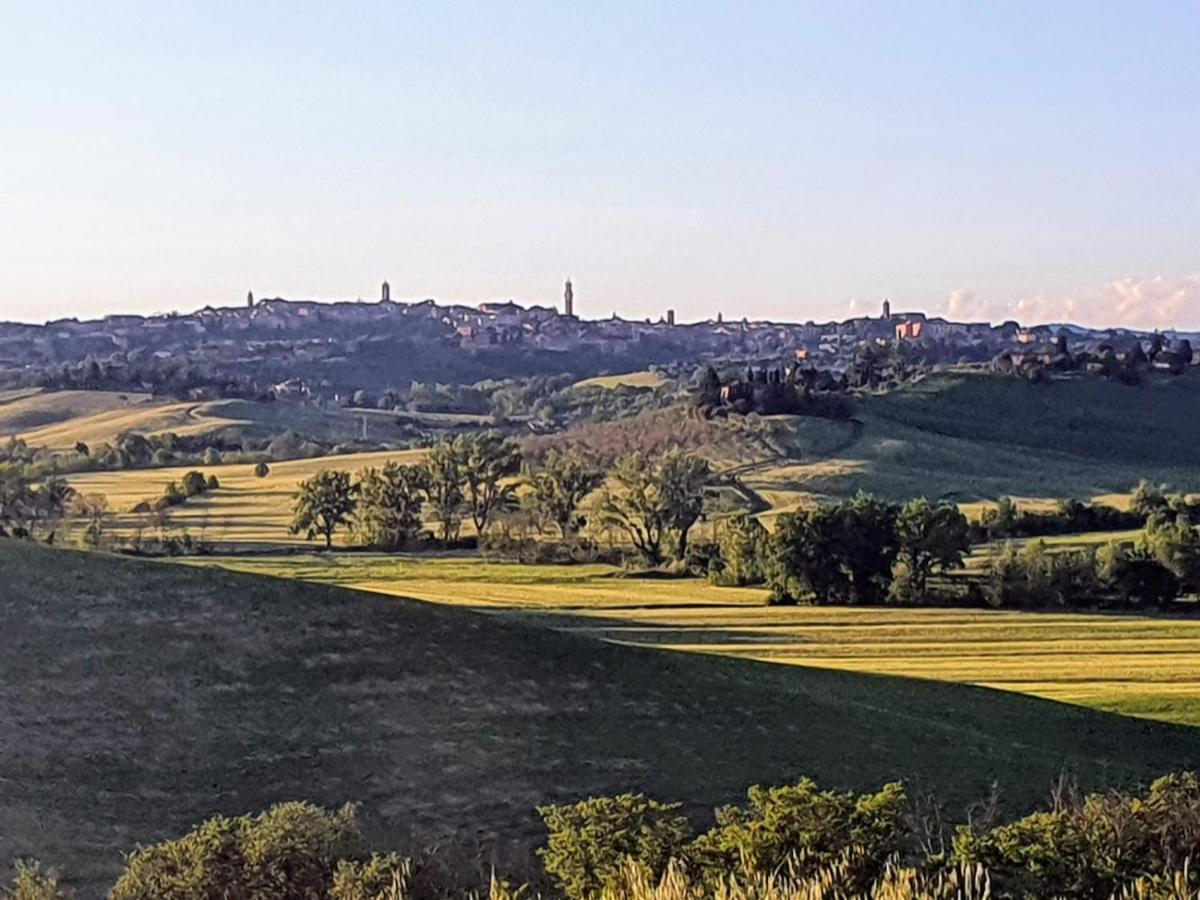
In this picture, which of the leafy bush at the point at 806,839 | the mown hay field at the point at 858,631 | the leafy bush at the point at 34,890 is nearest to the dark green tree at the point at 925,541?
the mown hay field at the point at 858,631

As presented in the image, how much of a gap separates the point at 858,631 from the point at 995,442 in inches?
2882

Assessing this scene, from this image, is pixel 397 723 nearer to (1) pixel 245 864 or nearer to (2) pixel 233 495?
(1) pixel 245 864

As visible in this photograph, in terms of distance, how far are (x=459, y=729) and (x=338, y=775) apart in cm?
297

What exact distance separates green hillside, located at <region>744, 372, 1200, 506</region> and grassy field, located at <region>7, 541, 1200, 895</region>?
59.9 metres

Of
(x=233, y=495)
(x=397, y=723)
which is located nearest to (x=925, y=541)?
(x=397, y=723)

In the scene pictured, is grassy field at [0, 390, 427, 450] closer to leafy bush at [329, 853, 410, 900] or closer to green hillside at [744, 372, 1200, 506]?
green hillside at [744, 372, 1200, 506]

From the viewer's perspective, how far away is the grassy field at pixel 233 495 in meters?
80.4

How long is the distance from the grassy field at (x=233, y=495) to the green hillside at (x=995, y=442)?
26.3m

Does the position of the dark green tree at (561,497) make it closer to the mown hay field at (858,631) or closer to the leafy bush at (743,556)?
the mown hay field at (858,631)

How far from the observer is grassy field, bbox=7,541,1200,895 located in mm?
22688

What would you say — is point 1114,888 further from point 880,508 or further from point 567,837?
point 880,508

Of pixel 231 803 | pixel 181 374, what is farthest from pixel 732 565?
pixel 181 374

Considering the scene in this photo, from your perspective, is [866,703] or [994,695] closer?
[866,703]

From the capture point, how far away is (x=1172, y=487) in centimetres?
10506
